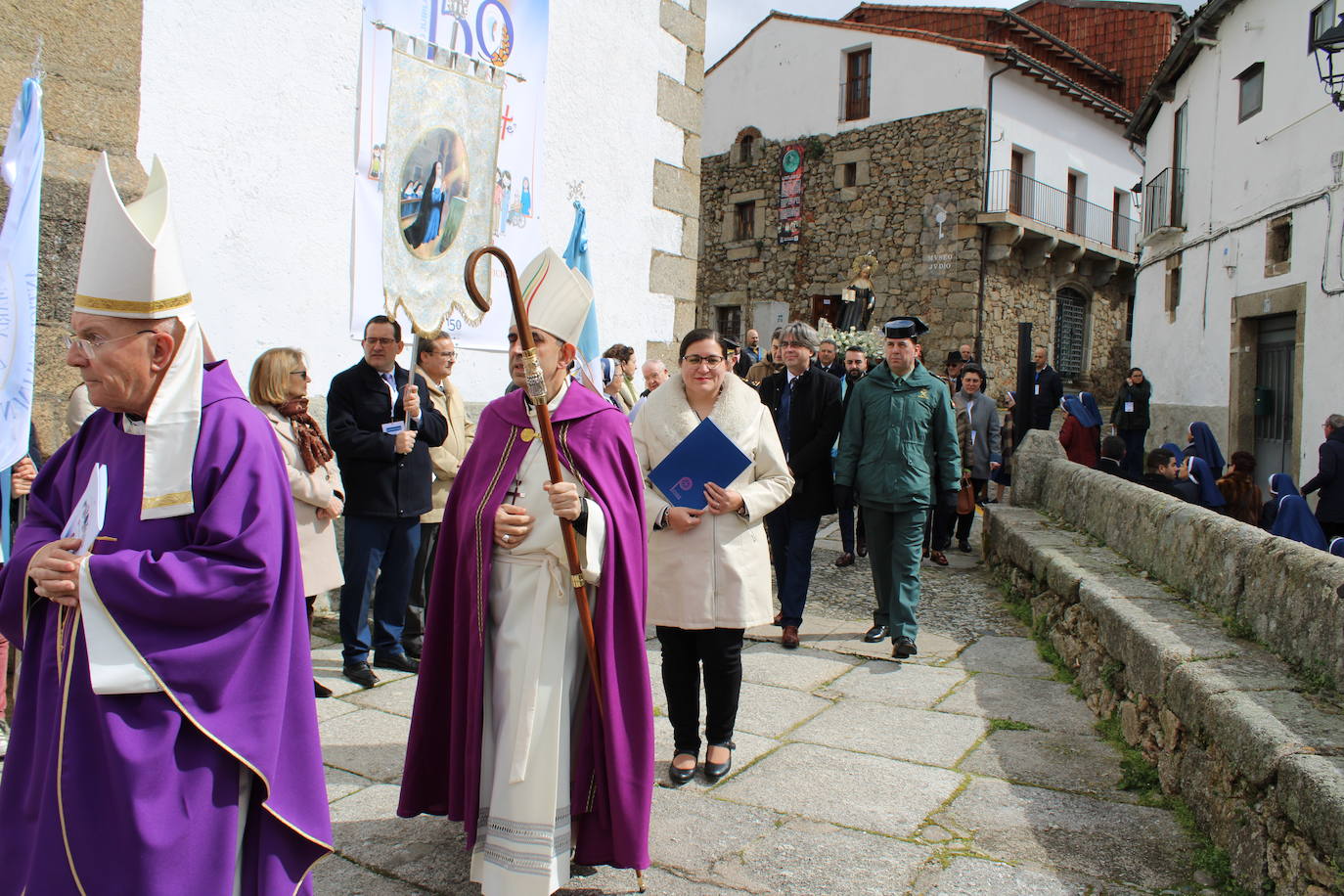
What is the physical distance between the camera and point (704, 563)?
3664mm

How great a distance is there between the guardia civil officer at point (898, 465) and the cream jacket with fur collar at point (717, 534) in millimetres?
1708

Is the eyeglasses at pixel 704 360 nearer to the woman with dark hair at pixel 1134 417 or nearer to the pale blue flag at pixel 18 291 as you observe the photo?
the pale blue flag at pixel 18 291

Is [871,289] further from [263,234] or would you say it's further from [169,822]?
[169,822]

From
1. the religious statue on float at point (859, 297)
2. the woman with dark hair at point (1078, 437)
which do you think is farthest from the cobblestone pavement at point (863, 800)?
the religious statue on float at point (859, 297)

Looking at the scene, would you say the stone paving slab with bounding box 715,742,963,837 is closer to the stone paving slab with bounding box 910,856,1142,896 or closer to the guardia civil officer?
the stone paving slab with bounding box 910,856,1142,896

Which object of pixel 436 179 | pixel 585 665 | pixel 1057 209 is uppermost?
pixel 1057 209

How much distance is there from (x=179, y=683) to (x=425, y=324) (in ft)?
14.8

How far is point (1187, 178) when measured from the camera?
16.0m

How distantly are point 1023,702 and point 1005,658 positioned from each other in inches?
32.0

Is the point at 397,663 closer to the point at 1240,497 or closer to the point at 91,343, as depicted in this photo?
the point at 91,343

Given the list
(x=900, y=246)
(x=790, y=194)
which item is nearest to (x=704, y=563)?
(x=900, y=246)

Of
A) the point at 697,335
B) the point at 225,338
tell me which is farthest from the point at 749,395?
the point at 225,338

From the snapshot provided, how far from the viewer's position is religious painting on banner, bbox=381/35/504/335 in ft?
19.6

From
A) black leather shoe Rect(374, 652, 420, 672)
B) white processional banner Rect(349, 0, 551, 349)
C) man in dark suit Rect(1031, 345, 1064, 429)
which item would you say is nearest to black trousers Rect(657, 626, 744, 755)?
black leather shoe Rect(374, 652, 420, 672)
